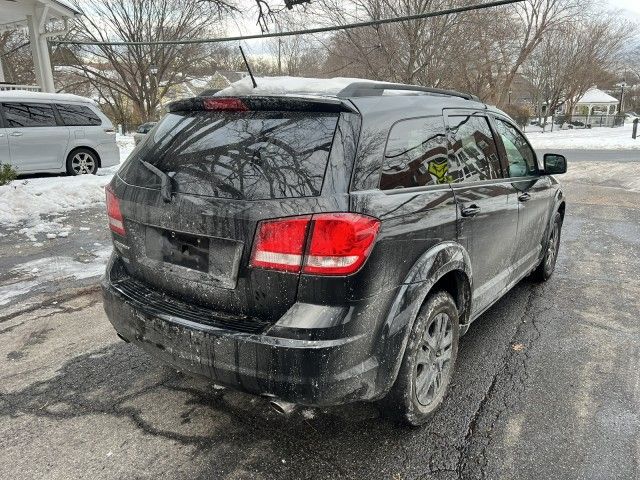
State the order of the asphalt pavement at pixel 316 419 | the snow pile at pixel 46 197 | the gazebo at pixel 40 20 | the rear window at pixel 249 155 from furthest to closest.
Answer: the gazebo at pixel 40 20
the snow pile at pixel 46 197
the asphalt pavement at pixel 316 419
the rear window at pixel 249 155

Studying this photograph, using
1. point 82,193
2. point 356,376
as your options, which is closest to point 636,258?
point 356,376

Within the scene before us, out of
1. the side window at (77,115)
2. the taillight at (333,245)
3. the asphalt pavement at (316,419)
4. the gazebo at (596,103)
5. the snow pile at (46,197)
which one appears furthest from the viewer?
the gazebo at (596,103)

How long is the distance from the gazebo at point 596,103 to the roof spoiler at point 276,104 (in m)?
73.5

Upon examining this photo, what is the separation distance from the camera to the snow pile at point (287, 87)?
2490mm

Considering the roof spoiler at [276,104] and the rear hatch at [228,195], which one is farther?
the roof spoiler at [276,104]

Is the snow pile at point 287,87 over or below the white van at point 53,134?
over

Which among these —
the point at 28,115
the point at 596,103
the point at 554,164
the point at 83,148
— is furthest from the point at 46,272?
the point at 596,103

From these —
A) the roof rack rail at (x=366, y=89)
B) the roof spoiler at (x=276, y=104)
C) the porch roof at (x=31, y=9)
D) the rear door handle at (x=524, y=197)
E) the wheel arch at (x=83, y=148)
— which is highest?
the porch roof at (x=31, y=9)

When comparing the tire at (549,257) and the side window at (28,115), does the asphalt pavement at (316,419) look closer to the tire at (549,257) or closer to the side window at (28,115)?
the tire at (549,257)

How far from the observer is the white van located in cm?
1002

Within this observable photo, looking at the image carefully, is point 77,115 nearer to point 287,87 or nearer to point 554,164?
point 287,87

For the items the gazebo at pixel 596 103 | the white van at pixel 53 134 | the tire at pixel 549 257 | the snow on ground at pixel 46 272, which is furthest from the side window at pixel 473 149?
the gazebo at pixel 596 103

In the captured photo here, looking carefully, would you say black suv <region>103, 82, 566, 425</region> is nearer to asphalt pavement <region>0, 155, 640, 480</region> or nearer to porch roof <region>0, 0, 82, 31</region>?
asphalt pavement <region>0, 155, 640, 480</region>

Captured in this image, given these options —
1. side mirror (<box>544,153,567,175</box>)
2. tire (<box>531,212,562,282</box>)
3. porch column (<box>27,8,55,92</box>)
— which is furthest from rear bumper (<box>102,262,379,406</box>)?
porch column (<box>27,8,55,92</box>)
